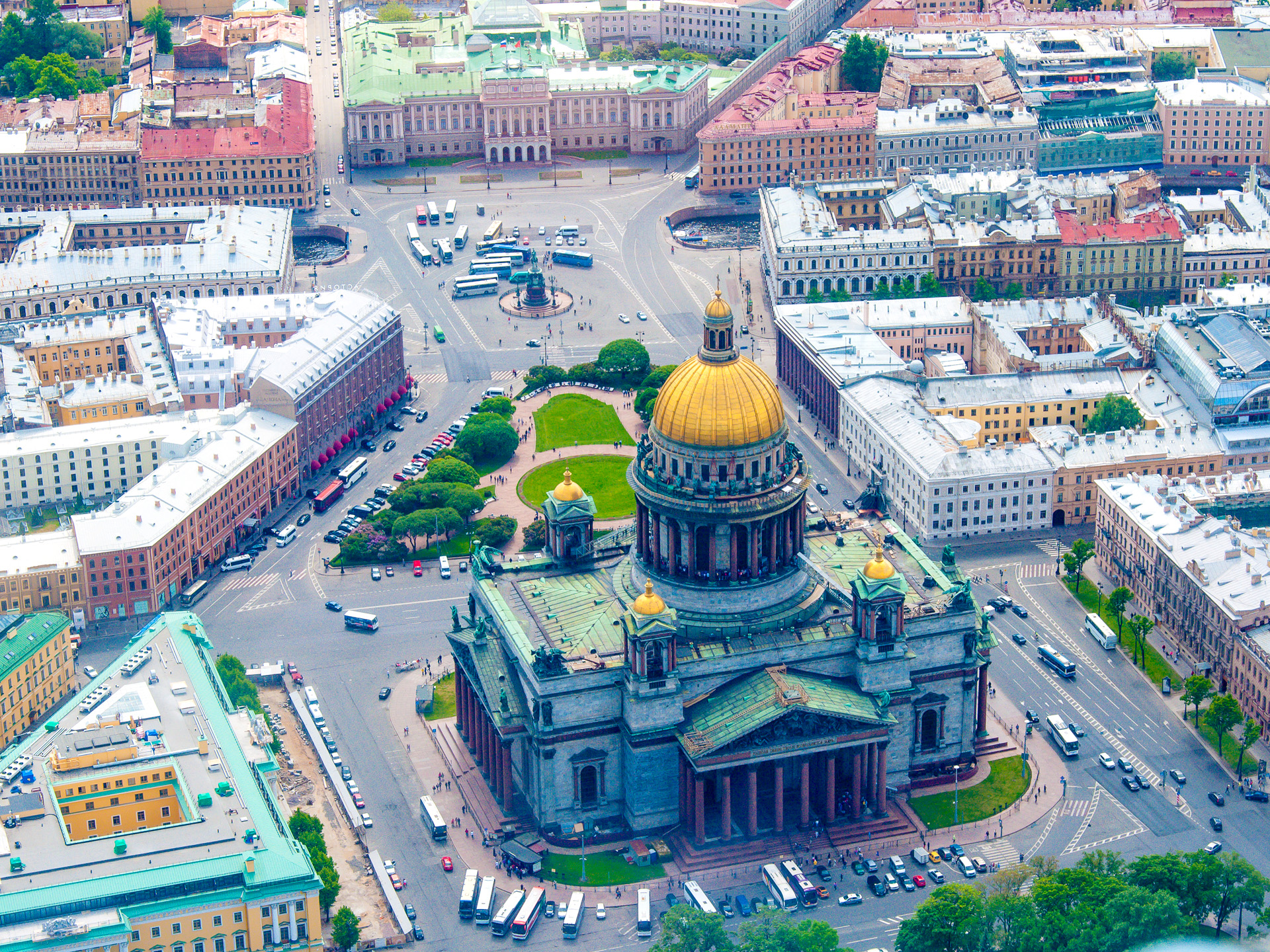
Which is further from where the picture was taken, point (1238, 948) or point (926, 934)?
point (926, 934)

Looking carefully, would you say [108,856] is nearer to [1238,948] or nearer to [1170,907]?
[1170,907]

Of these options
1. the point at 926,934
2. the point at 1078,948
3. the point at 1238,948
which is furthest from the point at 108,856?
the point at 1238,948

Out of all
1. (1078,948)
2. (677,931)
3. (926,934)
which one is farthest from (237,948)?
(1078,948)

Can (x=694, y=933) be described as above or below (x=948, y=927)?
above

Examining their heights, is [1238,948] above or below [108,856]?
above

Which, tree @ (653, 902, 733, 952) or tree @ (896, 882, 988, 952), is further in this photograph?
tree @ (896, 882, 988, 952)
